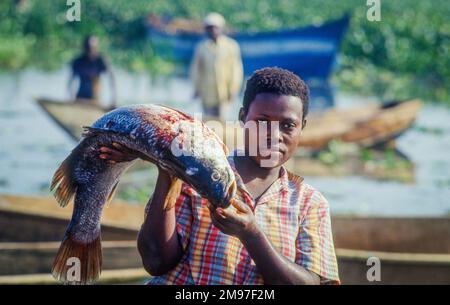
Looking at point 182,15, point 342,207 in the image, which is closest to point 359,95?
point 342,207

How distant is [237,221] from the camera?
1.74 metres

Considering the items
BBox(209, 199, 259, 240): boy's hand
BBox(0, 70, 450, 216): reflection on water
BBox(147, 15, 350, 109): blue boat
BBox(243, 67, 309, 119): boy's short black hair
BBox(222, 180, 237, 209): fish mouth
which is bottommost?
BBox(209, 199, 259, 240): boy's hand

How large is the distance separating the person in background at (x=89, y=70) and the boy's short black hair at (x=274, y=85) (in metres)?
6.85

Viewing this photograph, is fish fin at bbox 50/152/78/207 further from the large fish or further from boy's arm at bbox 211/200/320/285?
boy's arm at bbox 211/200/320/285

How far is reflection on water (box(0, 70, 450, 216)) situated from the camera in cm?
848

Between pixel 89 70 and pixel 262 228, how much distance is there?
723 centimetres

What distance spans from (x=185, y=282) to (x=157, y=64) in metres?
16.0

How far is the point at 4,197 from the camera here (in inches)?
237

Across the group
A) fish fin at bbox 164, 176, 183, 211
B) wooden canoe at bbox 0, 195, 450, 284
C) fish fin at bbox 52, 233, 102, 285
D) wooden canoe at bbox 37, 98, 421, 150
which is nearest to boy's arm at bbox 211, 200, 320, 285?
fish fin at bbox 164, 176, 183, 211

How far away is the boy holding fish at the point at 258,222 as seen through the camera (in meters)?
1.86

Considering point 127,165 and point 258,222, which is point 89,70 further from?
point 258,222

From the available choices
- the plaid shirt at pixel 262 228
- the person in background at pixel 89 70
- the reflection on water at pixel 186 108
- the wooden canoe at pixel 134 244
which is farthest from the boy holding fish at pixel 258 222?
the person in background at pixel 89 70

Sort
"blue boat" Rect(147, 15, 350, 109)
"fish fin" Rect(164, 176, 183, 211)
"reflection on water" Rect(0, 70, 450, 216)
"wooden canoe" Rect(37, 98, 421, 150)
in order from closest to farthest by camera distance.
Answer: "fish fin" Rect(164, 176, 183, 211), "reflection on water" Rect(0, 70, 450, 216), "wooden canoe" Rect(37, 98, 421, 150), "blue boat" Rect(147, 15, 350, 109)

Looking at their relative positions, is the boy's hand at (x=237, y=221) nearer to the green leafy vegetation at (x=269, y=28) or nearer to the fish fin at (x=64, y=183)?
the fish fin at (x=64, y=183)
